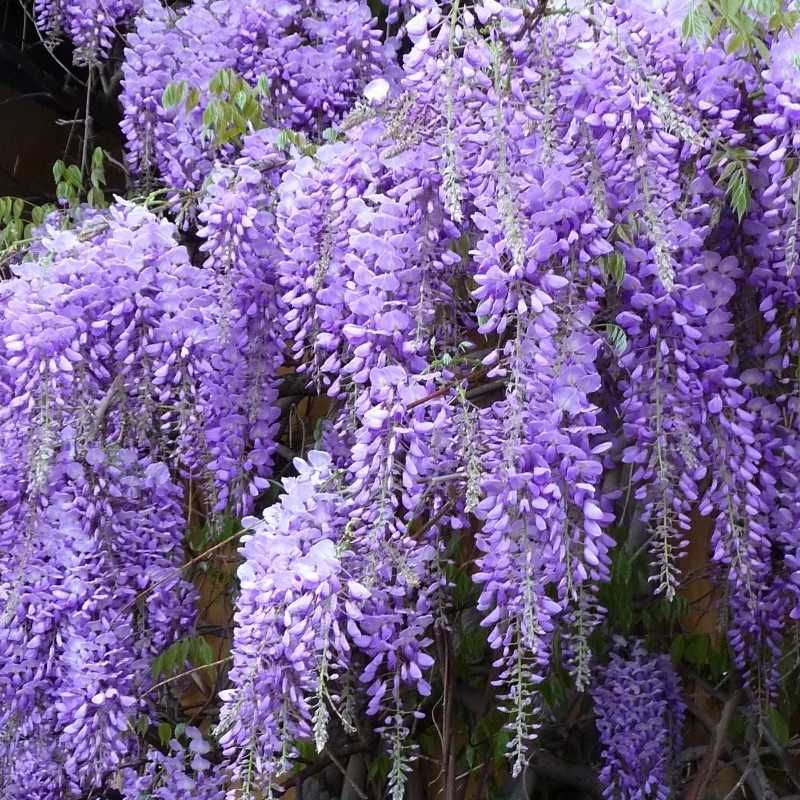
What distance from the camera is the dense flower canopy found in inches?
81.7

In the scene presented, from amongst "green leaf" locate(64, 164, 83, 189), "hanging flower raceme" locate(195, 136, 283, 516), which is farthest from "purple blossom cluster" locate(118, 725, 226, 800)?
"green leaf" locate(64, 164, 83, 189)

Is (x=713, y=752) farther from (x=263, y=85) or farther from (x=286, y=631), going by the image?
(x=263, y=85)

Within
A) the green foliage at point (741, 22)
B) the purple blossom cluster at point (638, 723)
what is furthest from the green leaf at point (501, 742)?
the green foliage at point (741, 22)

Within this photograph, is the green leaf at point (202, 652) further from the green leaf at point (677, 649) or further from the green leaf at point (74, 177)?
the green leaf at point (74, 177)

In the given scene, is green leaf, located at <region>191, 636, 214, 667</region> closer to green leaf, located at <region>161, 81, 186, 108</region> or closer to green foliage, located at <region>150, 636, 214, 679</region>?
green foliage, located at <region>150, 636, 214, 679</region>

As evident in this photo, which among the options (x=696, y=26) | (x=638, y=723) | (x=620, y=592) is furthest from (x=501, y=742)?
(x=696, y=26)

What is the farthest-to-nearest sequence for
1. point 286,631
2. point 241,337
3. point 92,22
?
point 92,22 < point 241,337 < point 286,631

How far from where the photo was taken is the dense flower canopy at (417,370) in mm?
2074

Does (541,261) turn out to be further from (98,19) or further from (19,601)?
(98,19)

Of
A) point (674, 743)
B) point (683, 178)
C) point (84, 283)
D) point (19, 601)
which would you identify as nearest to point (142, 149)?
point (84, 283)

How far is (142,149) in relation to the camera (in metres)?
3.39

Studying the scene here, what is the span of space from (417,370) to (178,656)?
1.11 meters

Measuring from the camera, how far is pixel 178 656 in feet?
9.71

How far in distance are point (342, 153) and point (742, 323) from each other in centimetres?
77
